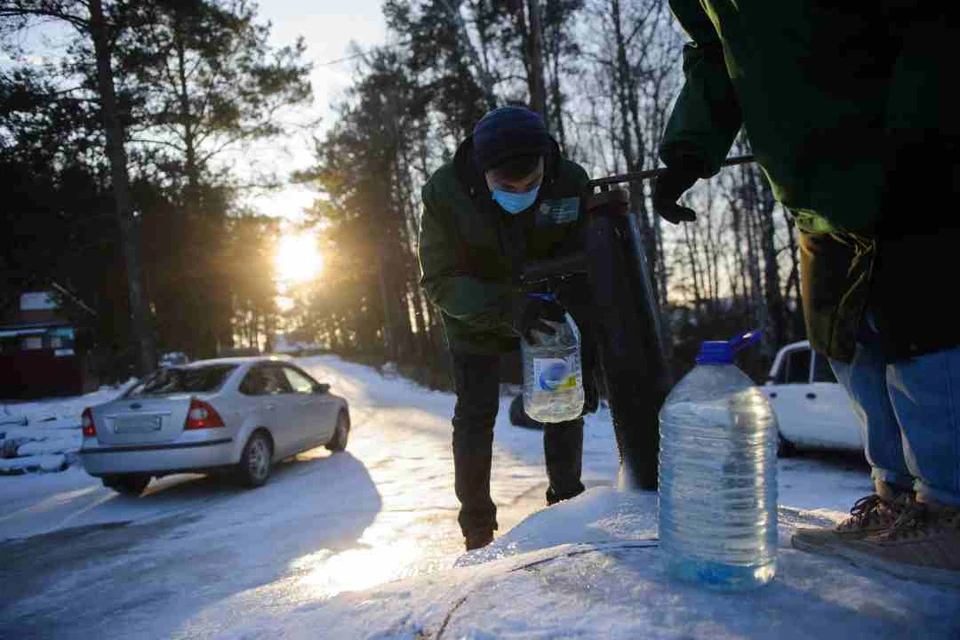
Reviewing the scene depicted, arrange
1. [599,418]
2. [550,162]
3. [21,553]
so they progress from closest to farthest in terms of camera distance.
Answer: [550,162] → [21,553] → [599,418]

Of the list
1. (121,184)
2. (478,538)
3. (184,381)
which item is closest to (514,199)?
(478,538)

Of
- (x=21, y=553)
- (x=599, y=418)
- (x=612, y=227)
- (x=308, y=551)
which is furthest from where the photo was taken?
(x=599, y=418)

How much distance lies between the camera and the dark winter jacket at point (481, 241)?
2660 mm

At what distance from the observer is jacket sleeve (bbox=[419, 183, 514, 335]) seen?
260cm

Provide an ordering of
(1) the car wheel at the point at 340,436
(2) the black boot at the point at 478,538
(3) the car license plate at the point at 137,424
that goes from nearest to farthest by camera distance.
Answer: (2) the black boot at the point at 478,538 < (3) the car license plate at the point at 137,424 < (1) the car wheel at the point at 340,436

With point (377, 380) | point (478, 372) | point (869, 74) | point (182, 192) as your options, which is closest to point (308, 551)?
point (478, 372)

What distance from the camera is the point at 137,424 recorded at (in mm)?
6875

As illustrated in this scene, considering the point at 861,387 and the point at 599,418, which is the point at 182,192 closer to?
the point at 599,418

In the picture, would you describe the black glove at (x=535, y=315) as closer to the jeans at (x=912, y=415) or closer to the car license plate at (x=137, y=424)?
the jeans at (x=912, y=415)

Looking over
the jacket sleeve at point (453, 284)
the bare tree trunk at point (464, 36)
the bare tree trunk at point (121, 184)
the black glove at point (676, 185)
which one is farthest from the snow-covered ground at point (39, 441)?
the bare tree trunk at point (464, 36)

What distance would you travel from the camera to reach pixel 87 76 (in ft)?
45.7

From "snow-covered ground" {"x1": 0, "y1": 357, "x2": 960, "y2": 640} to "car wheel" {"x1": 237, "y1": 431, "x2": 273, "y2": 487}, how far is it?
19 cm

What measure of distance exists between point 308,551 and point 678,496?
3.21 metres

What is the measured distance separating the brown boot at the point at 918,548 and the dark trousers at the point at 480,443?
1.50 m
